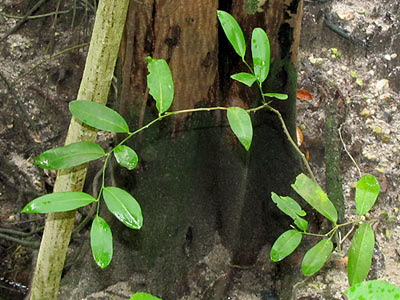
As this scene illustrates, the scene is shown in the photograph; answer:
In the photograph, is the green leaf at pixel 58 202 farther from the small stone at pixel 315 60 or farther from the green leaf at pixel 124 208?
the small stone at pixel 315 60

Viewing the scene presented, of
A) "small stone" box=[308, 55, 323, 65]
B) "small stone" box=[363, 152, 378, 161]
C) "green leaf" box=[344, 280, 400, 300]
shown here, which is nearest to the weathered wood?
"green leaf" box=[344, 280, 400, 300]

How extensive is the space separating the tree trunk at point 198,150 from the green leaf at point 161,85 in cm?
39

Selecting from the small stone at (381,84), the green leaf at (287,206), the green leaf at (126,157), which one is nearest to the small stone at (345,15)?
the small stone at (381,84)

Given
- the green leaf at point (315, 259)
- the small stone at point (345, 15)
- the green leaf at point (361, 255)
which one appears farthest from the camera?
the small stone at point (345, 15)

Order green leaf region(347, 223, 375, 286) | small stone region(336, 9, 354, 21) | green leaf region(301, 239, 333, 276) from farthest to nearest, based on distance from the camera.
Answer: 1. small stone region(336, 9, 354, 21)
2. green leaf region(301, 239, 333, 276)
3. green leaf region(347, 223, 375, 286)

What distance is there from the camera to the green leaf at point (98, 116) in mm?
1054

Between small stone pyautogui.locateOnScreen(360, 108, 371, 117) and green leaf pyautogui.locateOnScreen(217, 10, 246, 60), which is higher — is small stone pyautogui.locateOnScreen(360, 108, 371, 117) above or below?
below

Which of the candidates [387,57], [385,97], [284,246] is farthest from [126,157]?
[387,57]

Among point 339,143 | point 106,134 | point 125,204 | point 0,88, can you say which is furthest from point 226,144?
point 0,88

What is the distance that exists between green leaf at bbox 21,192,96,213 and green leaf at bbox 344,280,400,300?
2.10ft

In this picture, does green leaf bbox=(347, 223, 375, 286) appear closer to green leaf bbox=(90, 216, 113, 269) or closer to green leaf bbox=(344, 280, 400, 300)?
green leaf bbox=(90, 216, 113, 269)

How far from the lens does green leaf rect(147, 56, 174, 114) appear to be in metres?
1.04

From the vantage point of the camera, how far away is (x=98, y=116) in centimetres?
106

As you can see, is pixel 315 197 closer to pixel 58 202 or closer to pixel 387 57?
pixel 58 202
